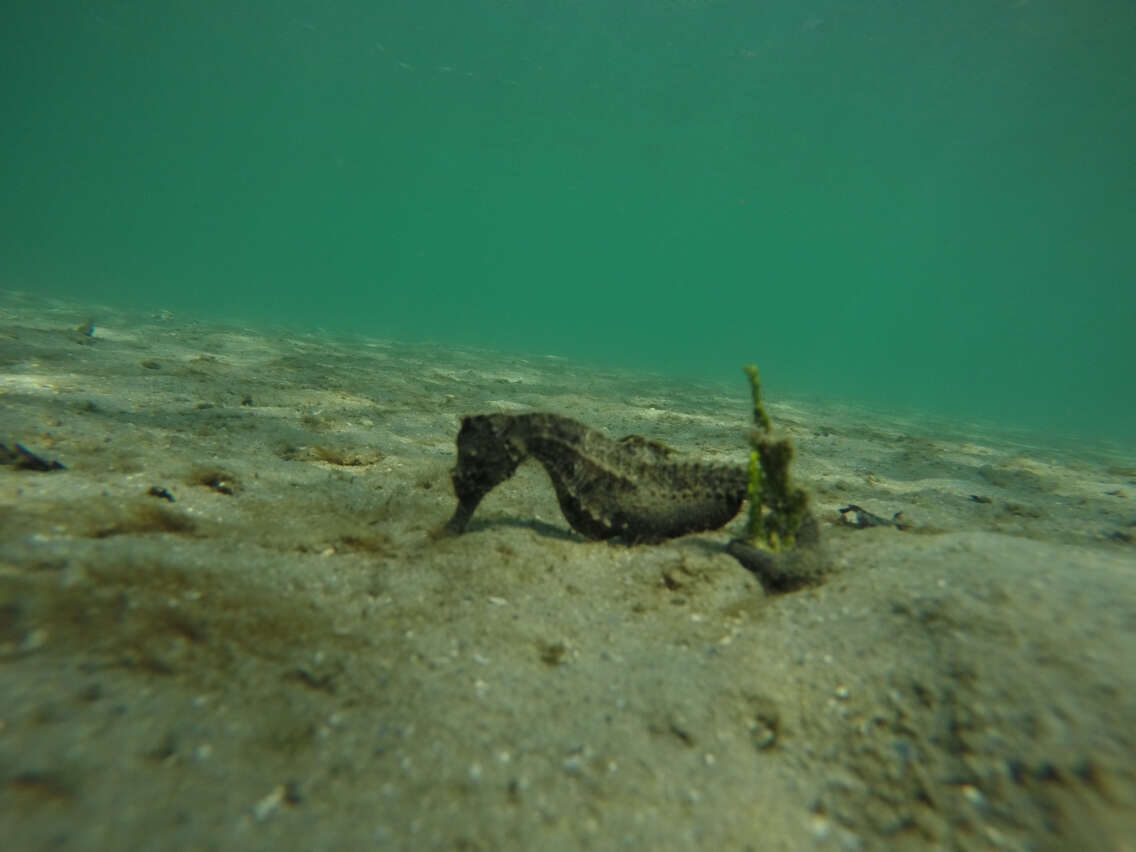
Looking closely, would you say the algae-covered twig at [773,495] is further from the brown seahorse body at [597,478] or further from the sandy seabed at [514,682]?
the sandy seabed at [514,682]

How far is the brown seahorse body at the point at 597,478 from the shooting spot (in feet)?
9.72

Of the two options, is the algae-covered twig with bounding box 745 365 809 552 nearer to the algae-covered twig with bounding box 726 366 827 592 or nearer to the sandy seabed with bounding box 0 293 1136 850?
the algae-covered twig with bounding box 726 366 827 592

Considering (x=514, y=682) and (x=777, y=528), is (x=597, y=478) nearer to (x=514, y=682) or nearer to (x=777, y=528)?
(x=777, y=528)

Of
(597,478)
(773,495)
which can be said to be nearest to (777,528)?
(773,495)

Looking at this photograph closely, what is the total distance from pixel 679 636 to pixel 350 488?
2.69 m

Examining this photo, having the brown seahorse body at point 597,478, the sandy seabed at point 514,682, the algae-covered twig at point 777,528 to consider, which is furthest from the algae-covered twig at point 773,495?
the sandy seabed at point 514,682

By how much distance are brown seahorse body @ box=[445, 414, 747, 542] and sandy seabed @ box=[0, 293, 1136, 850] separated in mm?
163

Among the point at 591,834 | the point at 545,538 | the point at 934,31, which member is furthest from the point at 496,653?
the point at 934,31

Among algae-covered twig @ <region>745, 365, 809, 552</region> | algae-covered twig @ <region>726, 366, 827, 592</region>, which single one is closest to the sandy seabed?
algae-covered twig @ <region>726, 366, 827, 592</region>

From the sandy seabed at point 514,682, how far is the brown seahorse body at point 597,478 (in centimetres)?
16

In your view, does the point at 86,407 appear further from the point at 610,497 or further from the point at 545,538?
the point at 610,497

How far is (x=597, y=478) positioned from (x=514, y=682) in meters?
1.31

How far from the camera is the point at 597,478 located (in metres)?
2.96

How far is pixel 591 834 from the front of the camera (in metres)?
1.35
